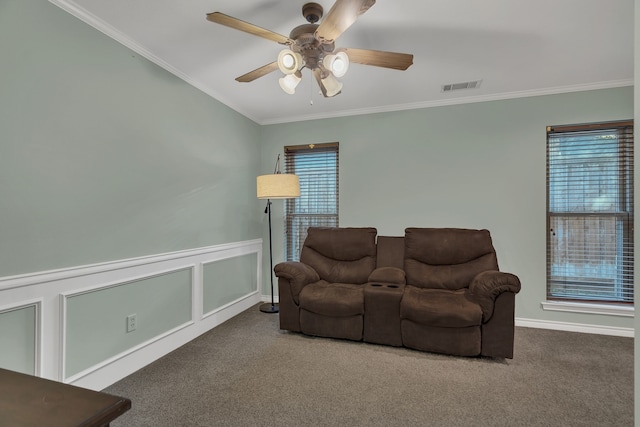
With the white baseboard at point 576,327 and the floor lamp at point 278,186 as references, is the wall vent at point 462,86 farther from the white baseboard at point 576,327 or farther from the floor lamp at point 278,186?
the white baseboard at point 576,327

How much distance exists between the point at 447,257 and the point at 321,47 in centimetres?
234

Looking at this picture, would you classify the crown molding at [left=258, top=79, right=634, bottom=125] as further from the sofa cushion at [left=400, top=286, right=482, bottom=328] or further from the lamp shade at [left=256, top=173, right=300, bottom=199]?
the sofa cushion at [left=400, top=286, right=482, bottom=328]

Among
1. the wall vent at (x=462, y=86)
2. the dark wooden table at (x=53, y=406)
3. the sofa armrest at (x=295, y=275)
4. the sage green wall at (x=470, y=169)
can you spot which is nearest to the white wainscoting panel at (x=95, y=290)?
the sofa armrest at (x=295, y=275)

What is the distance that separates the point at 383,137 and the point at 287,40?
86.8 inches

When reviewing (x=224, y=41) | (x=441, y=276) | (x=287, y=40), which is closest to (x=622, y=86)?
(x=441, y=276)

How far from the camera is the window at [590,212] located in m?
3.12

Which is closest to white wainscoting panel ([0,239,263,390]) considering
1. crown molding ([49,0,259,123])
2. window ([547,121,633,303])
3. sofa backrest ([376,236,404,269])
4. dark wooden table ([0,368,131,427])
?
dark wooden table ([0,368,131,427])

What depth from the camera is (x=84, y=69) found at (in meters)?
2.03

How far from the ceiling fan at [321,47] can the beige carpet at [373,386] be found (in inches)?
82.1

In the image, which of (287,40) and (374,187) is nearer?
(287,40)

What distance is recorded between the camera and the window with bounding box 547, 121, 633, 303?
312 centimetres

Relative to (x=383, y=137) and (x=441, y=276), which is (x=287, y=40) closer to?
(x=383, y=137)

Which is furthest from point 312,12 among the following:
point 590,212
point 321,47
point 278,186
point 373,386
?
point 590,212

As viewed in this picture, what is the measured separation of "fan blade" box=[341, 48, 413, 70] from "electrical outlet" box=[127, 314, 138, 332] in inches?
96.9
